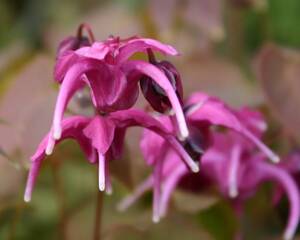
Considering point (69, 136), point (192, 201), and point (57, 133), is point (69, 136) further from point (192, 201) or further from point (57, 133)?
point (192, 201)

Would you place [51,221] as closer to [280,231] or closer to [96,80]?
[280,231]

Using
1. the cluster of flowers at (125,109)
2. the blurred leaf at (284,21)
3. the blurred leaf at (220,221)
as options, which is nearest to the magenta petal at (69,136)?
the cluster of flowers at (125,109)

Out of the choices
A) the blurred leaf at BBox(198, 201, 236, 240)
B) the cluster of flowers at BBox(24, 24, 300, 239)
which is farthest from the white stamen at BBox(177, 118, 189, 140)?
the blurred leaf at BBox(198, 201, 236, 240)

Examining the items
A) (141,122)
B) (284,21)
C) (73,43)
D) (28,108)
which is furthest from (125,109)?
(284,21)

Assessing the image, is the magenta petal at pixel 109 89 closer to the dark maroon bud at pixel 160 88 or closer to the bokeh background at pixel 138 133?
the dark maroon bud at pixel 160 88

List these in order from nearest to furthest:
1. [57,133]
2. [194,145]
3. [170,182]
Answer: [57,133] < [194,145] < [170,182]

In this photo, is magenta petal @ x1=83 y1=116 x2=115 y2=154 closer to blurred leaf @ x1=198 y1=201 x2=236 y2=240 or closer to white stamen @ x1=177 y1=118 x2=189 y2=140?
white stamen @ x1=177 y1=118 x2=189 y2=140
